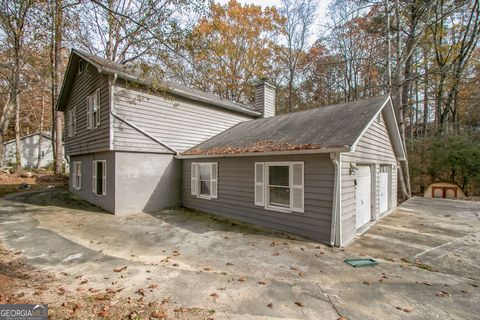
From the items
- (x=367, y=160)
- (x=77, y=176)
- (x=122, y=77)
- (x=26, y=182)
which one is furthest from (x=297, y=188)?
(x=26, y=182)

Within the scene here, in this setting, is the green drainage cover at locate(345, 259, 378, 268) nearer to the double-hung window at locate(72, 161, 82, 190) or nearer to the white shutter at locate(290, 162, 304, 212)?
the white shutter at locate(290, 162, 304, 212)

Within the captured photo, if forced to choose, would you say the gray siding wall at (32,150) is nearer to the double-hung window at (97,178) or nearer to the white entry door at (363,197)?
the double-hung window at (97,178)

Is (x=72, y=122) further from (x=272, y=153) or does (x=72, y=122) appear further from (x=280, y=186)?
(x=280, y=186)

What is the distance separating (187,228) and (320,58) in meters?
20.1

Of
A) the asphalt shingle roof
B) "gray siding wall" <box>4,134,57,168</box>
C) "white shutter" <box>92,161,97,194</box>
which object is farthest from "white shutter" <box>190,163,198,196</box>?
"gray siding wall" <box>4,134,57,168</box>

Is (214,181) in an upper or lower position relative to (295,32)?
lower

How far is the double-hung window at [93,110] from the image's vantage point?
9227 millimetres

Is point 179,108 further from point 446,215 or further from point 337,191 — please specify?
point 446,215

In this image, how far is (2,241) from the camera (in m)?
5.47

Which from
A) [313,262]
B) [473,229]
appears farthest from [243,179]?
[473,229]

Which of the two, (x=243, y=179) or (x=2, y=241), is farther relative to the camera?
(x=243, y=179)

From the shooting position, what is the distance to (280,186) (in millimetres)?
6879

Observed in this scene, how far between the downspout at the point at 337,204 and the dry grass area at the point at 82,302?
3748 mm

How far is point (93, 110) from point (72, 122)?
3.70m
